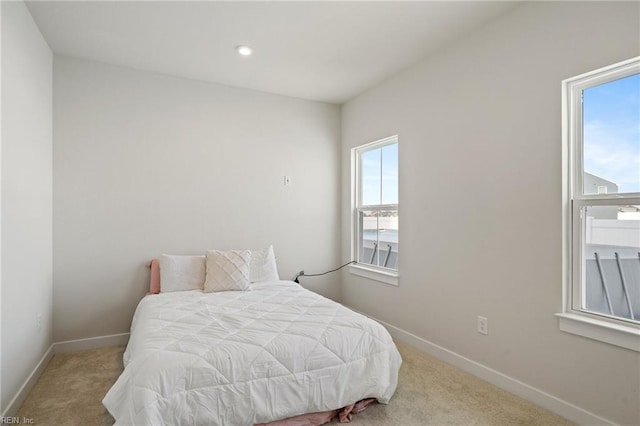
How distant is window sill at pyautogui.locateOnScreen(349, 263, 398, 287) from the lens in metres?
3.49

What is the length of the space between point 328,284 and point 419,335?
1.48 m

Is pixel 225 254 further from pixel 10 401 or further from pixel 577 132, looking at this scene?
pixel 577 132

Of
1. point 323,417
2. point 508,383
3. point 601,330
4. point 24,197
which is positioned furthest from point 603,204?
point 24,197

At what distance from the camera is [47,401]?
2.23 meters

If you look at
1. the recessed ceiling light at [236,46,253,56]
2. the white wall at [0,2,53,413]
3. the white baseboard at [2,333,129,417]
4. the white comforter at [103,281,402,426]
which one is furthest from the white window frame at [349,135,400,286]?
the white wall at [0,2,53,413]

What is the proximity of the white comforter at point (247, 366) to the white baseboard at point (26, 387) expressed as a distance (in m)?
0.72

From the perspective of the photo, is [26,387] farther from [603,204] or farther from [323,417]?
[603,204]

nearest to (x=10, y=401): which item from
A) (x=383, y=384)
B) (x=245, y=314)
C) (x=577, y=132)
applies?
(x=245, y=314)

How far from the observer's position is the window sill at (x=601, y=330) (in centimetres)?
179

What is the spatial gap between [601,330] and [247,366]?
1953 mm

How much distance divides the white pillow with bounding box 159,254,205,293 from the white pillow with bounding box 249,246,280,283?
19.6 inches

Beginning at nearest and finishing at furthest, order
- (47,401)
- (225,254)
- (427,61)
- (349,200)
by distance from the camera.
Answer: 1. (47,401)
2. (427,61)
3. (225,254)
4. (349,200)

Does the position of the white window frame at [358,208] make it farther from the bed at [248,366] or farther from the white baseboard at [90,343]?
the white baseboard at [90,343]

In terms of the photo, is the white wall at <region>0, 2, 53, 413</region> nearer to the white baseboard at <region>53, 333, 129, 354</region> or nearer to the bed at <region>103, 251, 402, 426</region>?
the white baseboard at <region>53, 333, 129, 354</region>
